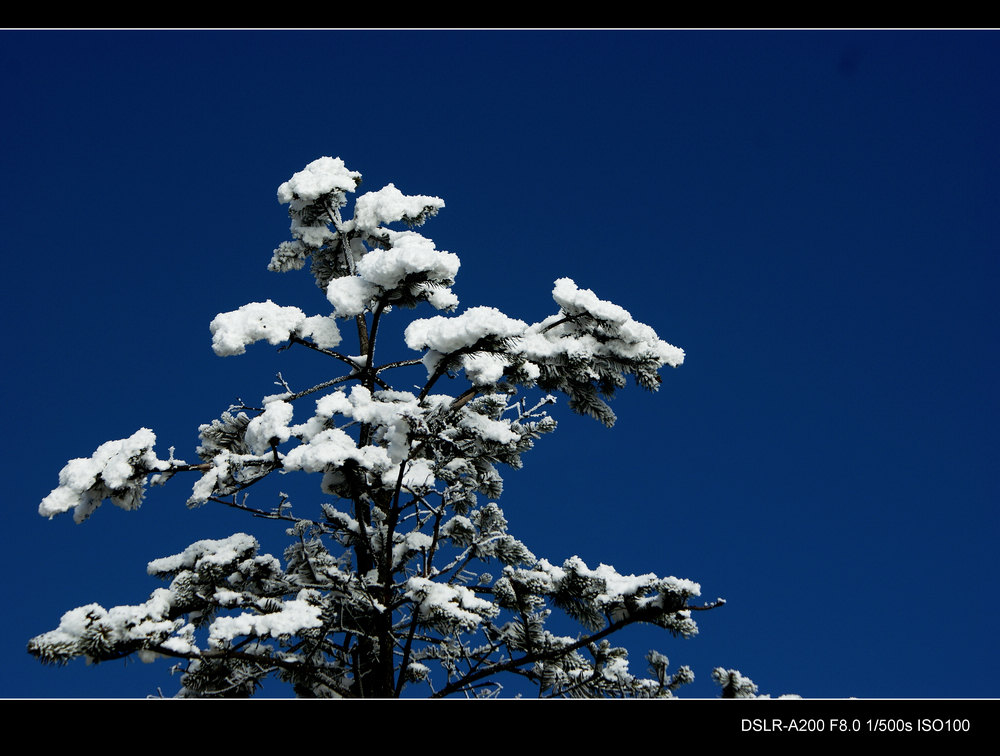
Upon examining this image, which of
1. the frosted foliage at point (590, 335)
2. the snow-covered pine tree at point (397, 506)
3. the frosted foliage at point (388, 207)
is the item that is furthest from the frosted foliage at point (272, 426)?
the frosted foliage at point (388, 207)

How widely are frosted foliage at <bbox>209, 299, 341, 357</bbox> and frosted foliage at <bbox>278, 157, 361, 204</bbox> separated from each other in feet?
6.15

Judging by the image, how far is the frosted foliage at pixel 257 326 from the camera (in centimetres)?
730

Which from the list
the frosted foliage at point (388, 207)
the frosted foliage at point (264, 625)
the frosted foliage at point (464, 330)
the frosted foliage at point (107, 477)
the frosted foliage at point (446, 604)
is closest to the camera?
the frosted foliage at point (264, 625)

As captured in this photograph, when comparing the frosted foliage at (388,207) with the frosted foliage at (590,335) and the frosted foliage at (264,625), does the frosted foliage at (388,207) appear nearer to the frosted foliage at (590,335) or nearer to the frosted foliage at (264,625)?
the frosted foliage at (590,335)

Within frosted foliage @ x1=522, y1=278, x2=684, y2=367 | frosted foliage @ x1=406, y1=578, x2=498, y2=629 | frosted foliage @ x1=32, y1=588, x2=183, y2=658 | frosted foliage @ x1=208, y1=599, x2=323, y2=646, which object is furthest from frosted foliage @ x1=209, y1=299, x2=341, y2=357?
frosted foliage @ x1=406, y1=578, x2=498, y2=629

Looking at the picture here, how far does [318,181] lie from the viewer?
9078 millimetres

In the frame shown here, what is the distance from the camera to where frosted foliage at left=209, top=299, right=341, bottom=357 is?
24.0 ft

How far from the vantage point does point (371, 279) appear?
7113 mm

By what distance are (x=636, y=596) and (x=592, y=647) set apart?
1.99m

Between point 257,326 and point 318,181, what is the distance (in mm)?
2499

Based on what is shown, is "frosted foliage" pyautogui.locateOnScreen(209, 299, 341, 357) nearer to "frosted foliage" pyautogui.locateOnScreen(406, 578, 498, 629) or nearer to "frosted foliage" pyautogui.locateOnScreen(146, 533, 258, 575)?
"frosted foliage" pyautogui.locateOnScreen(146, 533, 258, 575)

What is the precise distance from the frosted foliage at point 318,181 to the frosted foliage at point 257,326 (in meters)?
1.87

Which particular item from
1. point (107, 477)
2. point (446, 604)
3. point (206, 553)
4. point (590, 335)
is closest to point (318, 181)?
point (590, 335)

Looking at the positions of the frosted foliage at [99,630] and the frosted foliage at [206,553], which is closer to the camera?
the frosted foliage at [99,630]
